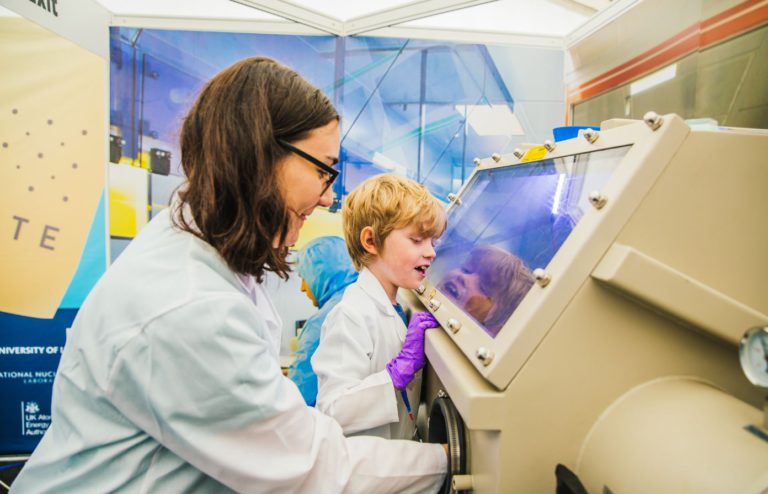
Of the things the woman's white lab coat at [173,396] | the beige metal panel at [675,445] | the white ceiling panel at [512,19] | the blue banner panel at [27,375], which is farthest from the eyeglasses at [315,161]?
the blue banner panel at [27,375]

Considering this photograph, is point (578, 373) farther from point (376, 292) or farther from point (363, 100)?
point (363, 100)

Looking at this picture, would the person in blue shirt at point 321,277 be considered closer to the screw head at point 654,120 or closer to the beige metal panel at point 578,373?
the beige metal panel at point 578,373

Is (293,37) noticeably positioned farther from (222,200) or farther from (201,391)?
(201,391)

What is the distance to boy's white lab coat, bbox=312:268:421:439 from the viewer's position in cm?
133

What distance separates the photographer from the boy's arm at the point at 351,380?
1.33m

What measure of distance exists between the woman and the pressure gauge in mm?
775

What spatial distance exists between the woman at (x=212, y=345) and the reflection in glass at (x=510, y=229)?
0.50m

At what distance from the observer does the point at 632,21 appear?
2262mm

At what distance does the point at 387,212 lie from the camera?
165 centimetres

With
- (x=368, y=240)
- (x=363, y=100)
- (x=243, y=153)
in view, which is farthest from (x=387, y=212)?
(x=363, y=100)

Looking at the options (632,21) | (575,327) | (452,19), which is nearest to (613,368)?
(575,327)

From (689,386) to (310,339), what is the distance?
174 centimetres

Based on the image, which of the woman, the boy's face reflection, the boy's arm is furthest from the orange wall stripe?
the boy's arm

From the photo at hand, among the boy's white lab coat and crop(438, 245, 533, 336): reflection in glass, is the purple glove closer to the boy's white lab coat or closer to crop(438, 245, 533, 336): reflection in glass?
the boy's white lab coat
